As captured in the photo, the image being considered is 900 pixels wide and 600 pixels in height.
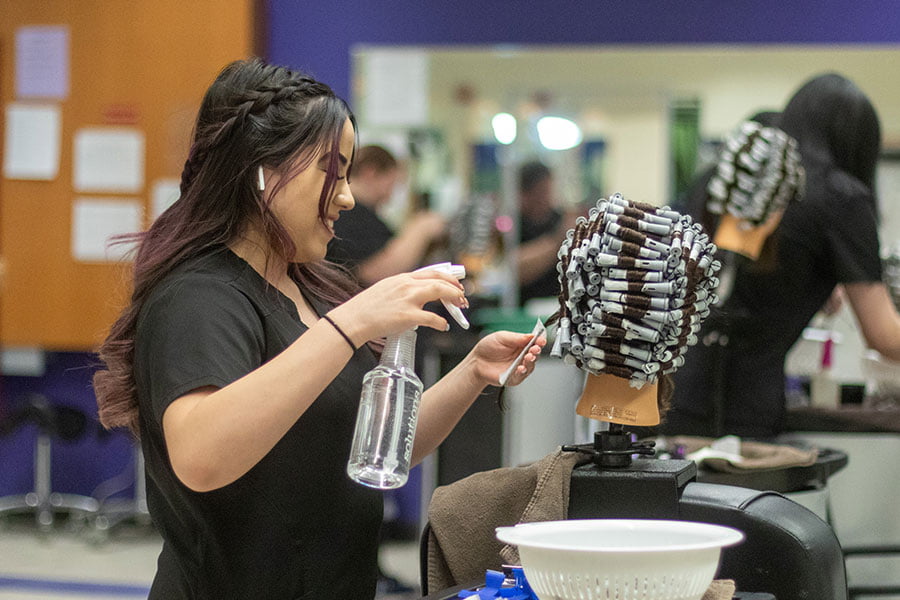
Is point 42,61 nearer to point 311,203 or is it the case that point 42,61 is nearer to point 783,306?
point 783,306

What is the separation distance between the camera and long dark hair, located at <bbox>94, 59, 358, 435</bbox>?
1322 millimetres

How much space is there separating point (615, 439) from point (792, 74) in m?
3.32

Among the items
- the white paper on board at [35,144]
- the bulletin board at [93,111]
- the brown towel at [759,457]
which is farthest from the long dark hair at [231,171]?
the white paper on board at [35,144]

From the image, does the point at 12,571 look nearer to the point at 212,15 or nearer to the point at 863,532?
the point at 212,15

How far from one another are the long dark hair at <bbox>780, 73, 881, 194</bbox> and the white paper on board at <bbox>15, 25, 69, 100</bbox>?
3.41 metres

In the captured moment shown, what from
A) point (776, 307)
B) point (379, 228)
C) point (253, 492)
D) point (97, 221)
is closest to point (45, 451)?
point (97, 221)

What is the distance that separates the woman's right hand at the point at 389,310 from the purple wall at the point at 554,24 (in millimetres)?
3302

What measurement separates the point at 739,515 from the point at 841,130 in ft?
4.85

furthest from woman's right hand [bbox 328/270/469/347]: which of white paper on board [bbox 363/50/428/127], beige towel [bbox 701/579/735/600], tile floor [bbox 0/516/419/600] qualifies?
white paper on board [bbox 363/50/428/127]

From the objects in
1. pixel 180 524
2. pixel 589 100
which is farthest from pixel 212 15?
pixel 180 524

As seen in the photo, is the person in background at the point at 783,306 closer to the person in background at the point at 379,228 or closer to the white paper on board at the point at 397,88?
the person in background at the point at 379,228

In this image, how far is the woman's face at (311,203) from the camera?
4.33ft

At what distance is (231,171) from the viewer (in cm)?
134

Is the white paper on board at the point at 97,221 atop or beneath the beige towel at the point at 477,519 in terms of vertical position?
atop
